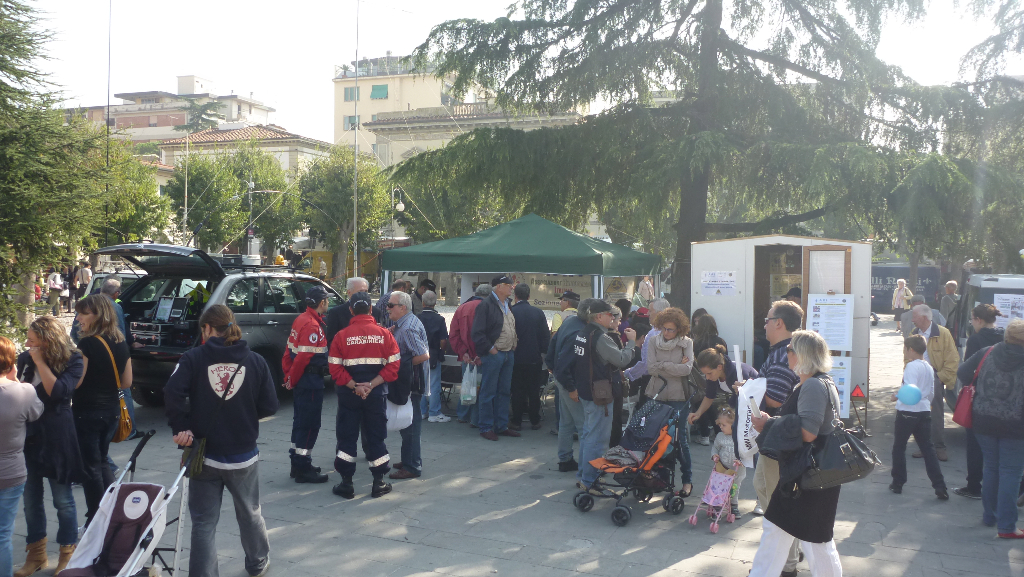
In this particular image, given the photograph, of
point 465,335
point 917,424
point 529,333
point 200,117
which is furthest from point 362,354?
point 200,117

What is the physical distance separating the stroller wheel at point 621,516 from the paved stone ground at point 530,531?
0.07 metres

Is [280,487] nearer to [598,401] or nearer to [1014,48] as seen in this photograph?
[598,401]

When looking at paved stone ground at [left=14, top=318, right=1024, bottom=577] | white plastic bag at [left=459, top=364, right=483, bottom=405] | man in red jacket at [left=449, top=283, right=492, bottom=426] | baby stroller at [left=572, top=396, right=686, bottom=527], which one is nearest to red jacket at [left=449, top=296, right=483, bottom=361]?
man in red jacket at [left=449, top=283, right=492, bottom=426]

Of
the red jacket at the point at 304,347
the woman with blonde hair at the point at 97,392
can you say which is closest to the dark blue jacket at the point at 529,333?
the red jacket at the point at 304,347

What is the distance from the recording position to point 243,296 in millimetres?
9383

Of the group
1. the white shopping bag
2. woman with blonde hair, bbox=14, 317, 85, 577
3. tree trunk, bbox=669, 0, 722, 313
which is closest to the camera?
woman with blonde hair, bbox=14, 317, 85, 577

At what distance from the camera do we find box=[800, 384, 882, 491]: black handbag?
12.7 ft

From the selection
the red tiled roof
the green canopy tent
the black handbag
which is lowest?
the black handbag

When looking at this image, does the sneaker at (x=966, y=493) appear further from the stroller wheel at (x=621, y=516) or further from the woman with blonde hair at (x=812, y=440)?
the woman with blonde hair at (x=812, y=440)

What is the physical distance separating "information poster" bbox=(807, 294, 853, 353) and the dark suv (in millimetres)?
6326

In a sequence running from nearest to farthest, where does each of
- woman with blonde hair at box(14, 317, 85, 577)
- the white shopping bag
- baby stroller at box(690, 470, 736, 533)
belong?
woman with blonde hair at box(14, 317, 85, 577)
the white shopping bag
baby stroller at box(690, 470, 736, 533)

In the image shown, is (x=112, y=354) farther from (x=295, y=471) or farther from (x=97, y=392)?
(x=295, y=471)

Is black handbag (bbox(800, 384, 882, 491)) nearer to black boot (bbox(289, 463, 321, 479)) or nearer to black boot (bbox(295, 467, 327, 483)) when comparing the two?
black boot (bbox(295, 467, 327, 483))

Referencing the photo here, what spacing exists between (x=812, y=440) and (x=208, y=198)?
3841cm
